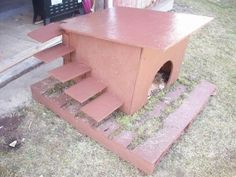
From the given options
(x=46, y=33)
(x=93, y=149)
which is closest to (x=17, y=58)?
(x=46, y=33)

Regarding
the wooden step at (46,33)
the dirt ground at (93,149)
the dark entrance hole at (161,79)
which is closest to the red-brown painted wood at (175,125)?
the dirt ground at (93,149)

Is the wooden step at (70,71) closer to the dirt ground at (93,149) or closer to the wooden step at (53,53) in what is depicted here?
the wooden step at (53,53)

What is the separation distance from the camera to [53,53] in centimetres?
246

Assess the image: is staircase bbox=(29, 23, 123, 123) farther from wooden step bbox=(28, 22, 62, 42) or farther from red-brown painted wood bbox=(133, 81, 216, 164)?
red-brown painted wood bbox=(133, 81, 216, 164)

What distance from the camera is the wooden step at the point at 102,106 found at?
2262mm

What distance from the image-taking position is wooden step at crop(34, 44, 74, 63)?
2.41 m

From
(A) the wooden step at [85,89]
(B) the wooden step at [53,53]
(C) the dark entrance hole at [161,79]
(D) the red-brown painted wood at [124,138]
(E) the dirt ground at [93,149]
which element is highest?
(B) the wooden step at [53,53]

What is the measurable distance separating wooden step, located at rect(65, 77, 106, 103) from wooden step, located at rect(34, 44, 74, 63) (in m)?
0.29

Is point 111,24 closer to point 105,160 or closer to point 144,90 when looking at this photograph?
point 144,90

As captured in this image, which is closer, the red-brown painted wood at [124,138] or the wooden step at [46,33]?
the red-brown painted wood at [124,138]

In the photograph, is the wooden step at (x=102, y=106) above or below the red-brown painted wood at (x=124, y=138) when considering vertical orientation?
above

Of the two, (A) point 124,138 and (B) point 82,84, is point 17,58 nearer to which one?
(B) point 82,84

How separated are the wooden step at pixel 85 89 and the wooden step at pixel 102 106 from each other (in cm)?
6

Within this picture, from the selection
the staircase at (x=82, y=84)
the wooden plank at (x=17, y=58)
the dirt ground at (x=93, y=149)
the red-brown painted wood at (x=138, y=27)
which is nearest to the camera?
the red-brown painted wood at (x=138, y=27)
